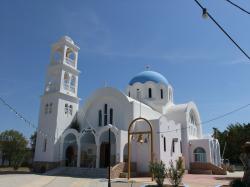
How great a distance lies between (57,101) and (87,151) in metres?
5.83

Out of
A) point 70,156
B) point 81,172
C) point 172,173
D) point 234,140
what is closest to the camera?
point 172,173

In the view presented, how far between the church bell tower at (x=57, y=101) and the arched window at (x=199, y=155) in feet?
45.5

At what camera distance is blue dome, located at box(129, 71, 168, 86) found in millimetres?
32719

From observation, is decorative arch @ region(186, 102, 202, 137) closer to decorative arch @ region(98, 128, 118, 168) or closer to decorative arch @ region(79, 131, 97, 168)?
decorative arch @ region(98, 128, 118, 168)

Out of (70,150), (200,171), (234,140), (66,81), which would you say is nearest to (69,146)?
(70,150)

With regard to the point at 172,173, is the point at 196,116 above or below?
above

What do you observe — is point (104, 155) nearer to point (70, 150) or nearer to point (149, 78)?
point (70, 150)

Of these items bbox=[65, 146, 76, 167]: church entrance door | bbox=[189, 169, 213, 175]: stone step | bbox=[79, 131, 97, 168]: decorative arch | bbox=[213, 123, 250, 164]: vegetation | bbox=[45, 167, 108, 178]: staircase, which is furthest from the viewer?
bbox=[213, 123, 250, 164]: vegetation

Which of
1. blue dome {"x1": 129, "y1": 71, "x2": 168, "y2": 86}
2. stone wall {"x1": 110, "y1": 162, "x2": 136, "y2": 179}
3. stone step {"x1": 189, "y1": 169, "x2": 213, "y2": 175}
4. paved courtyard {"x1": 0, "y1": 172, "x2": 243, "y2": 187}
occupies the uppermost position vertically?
blue dome {"x1": 129, "y1": 71, "x2": 168, "y2": 86}

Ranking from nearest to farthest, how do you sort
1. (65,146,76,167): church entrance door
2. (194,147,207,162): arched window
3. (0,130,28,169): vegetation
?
(65,146,76,167): church entrance door < (194,147,207,162): arched window < (0,130,28,169): vegetation

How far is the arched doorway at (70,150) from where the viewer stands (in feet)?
82.2

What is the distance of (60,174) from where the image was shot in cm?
2167

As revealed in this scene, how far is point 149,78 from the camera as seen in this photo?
3272 centimetres

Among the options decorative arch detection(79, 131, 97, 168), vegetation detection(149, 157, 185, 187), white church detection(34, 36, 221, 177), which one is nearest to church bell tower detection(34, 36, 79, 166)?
white church detection(34, 36, 221, 177)
